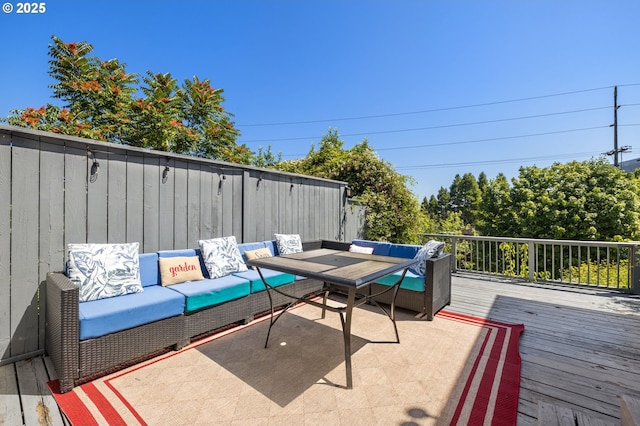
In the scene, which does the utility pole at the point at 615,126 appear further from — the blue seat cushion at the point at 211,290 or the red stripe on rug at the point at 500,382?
the blue seat cushion at the point at 211,290

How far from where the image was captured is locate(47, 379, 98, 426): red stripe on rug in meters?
1.60

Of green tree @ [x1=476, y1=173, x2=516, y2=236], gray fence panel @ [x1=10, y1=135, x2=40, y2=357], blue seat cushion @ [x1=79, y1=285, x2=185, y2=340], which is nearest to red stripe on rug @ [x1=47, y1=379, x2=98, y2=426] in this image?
blue seat cushion @ [x1=79, y1=285, x2=185, y2=340]

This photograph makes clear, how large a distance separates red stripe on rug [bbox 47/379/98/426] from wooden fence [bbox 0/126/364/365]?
2.68 ft

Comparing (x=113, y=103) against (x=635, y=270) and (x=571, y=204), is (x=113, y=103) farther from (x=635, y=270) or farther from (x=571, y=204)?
(x=571, y=204)

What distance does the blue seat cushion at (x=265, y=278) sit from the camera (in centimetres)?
315

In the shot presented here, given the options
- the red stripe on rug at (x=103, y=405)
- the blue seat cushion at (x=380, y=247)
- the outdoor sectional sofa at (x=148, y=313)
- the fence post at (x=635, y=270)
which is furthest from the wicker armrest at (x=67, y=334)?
the fence post at (x=635, y=270)

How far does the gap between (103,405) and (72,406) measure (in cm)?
19

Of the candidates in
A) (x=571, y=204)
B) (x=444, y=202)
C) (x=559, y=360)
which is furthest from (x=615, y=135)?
(x=444, y=202)

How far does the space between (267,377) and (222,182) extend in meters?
2.70

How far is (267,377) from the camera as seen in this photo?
2080 mm

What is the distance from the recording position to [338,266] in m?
2.45

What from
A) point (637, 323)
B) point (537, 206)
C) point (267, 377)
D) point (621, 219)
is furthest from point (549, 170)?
point (267, 377)

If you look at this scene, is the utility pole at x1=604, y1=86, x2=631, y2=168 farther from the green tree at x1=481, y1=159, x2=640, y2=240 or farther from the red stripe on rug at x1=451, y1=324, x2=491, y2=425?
the red stripe on rug at x1=451, y1=324, x2=491, y2=425

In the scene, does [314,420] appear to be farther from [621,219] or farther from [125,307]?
[621,219]
